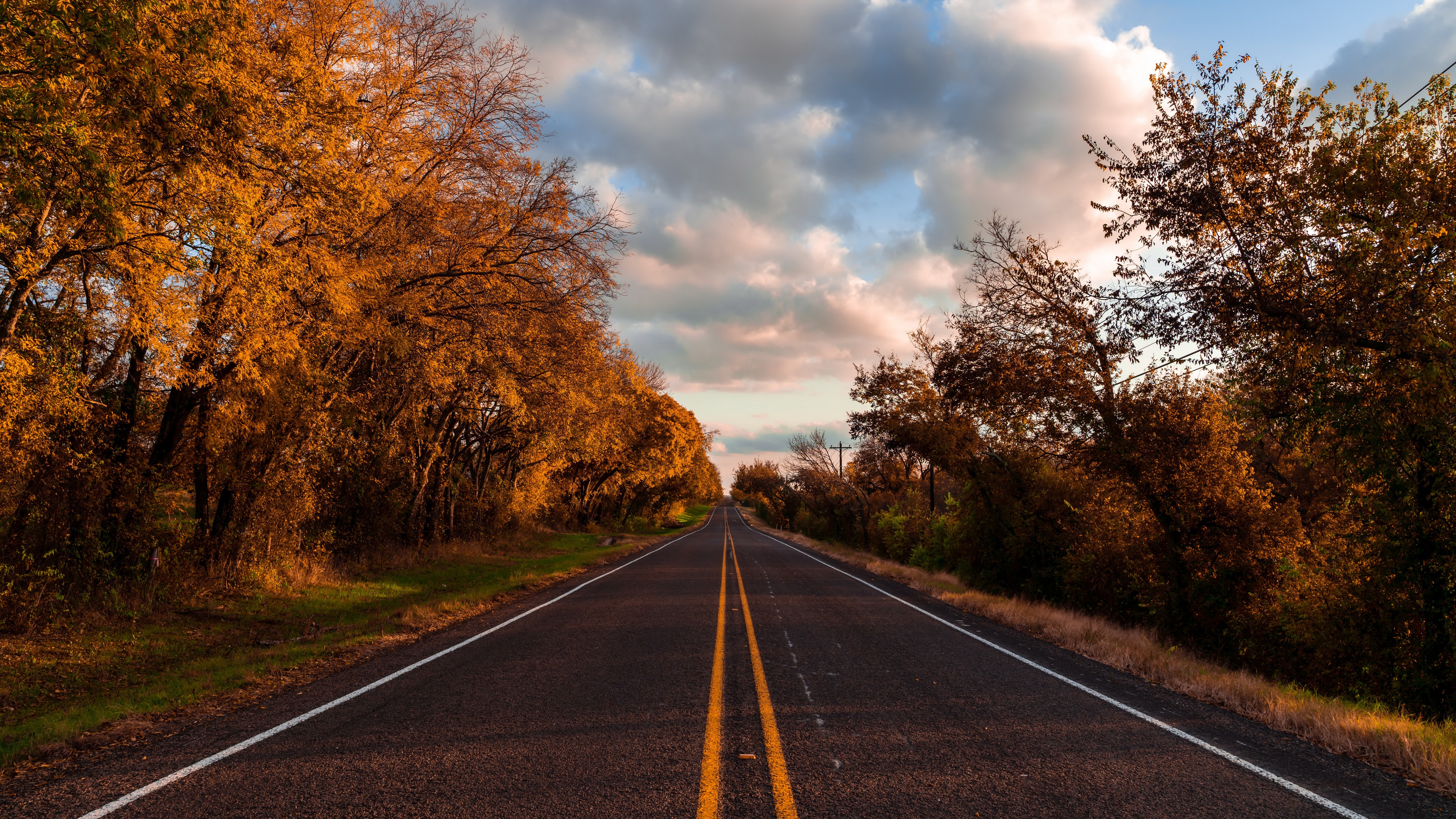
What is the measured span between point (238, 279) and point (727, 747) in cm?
922

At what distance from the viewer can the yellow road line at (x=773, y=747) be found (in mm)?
3947

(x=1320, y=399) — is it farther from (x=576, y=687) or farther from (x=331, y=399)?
(x=331, y=399)

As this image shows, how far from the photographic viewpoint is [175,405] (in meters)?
11.5

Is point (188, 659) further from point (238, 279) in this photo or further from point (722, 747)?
point (722, 747)

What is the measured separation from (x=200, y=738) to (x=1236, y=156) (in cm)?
1508

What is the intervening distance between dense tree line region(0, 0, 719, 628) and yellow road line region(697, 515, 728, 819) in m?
7.38

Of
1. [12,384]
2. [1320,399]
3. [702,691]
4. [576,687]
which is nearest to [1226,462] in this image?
[1320,399]

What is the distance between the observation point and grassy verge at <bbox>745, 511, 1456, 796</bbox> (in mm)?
4984

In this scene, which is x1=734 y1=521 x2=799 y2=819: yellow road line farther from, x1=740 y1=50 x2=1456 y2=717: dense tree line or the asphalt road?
x1=740 y1=50 x2=1456 y2=717: dense tree line

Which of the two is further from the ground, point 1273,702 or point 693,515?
point 1273,702

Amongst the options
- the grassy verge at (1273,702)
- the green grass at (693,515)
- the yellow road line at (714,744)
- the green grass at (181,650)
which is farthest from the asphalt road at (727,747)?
the green grass at (693,515)

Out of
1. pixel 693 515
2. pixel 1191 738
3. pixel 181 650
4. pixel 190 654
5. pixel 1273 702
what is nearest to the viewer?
pixel 1191 738

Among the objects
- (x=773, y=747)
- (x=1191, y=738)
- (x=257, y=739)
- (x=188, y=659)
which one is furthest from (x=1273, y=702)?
(x=188, y=659)

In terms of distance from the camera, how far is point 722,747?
5.01 meters
